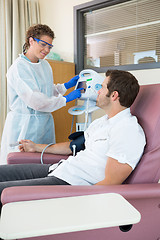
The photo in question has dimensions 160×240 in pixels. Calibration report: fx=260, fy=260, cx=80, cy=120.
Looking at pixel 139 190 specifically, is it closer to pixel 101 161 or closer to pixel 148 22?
pixel 101 161

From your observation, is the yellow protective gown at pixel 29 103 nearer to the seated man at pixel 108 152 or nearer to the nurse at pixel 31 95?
the nurse at pixel 31 95

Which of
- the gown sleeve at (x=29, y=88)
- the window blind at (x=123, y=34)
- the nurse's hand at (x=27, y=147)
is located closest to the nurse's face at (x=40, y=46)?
the gown sleeve at (x=29, y=88)

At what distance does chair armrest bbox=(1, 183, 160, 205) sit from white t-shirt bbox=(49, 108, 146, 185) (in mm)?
166

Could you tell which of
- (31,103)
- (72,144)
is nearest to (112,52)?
(31,103)

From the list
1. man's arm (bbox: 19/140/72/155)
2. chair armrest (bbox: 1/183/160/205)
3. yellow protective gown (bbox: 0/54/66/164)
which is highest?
yellow protective gown (bbox: 0/54/66/164)

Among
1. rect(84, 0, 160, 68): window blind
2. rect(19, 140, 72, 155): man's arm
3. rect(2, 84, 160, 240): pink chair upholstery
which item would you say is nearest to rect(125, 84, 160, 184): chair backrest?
rect(2, 84, 160, 240): pink chair upholstery

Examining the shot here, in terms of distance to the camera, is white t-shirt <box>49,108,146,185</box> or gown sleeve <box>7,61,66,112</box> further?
gown sleeve <box>7,61,66,112</box>

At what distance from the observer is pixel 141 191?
101 centimetres

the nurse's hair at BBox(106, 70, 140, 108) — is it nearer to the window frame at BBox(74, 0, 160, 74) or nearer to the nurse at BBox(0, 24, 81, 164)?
the nurse at BBox(0, 24, 81, 164)

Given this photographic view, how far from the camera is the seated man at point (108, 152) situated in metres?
1.18

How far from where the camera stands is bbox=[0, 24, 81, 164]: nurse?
217 centimetres

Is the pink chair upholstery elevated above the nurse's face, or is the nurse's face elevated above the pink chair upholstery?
the nurse's face

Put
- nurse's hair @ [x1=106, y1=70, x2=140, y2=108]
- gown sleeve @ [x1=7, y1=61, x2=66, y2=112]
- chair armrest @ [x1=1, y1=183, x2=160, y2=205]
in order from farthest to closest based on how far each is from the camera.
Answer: gown sleeve @ [x1=7, y1=61, x2=66, y2=112], nurse's hair @ [x1=106, y1=70, x2=140, y2=108], chair armrest @ [x1=1, y1=183, x2=160, y2=205]

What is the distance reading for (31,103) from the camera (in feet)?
7.09
